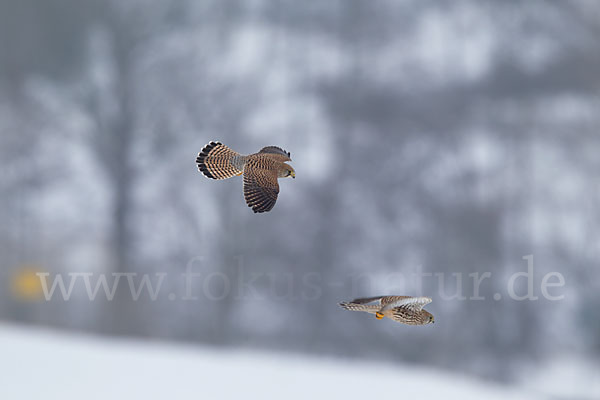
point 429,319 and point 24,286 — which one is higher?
point 24,286

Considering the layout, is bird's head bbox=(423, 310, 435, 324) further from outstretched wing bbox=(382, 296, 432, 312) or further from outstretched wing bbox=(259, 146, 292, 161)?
outstretched wing bbox=(259, 146, 292, 161)

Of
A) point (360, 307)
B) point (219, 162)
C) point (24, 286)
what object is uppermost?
point (24, 286)

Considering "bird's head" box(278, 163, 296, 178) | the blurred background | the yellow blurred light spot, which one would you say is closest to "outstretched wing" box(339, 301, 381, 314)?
"bird's head" box(278, 163, 296, 178)

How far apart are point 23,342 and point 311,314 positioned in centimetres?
226

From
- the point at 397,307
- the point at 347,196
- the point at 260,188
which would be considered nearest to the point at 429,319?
the point at 397,307

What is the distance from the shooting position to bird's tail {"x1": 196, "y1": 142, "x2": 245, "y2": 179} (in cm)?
41

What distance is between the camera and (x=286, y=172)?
0.41m

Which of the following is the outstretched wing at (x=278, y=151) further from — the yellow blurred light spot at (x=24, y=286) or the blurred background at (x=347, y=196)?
the yellow blurred light spot at (x=24, y=286)

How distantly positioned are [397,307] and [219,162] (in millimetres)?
162

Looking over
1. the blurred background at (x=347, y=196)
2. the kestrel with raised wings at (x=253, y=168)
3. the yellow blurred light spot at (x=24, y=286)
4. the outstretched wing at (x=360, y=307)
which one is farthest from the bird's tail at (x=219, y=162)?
the yellow blurred light spot at (x=24, y=286)

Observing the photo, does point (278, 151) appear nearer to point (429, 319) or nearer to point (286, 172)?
point (286, 172)

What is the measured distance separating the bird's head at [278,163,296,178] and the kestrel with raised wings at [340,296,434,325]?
0.32 ft

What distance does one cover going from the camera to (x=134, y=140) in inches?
56.1

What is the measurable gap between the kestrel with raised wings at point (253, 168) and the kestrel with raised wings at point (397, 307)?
78 millimetres
